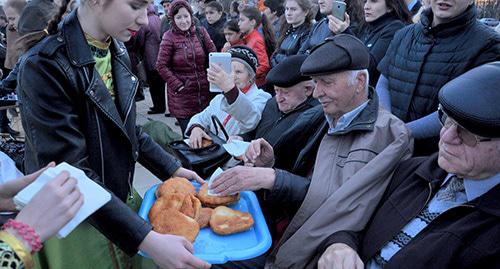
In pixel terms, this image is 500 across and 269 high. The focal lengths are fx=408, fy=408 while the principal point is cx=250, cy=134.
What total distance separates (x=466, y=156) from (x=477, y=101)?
213mm

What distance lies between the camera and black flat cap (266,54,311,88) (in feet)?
8.50

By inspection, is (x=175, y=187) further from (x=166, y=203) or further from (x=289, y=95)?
(x=289, y=95)

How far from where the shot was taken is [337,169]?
1924 mm

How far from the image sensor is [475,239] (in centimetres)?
141

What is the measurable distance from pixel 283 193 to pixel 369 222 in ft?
1.35

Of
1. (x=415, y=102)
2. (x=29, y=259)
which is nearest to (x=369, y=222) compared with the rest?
(x=415, y=102)

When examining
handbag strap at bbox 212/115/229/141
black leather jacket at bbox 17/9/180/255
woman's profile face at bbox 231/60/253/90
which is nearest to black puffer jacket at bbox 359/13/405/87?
woman's profile face at bbox 231/60/253/90

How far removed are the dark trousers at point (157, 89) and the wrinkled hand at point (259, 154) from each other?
5144mm

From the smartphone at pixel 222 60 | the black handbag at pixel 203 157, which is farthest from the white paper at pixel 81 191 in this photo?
the smartphone at pixel 222 60

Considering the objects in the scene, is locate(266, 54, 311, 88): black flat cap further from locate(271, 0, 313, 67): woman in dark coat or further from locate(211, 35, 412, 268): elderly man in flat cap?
locate(271, 0, 313, 67): woman in dark coat

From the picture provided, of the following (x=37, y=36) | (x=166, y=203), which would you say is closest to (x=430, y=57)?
(x=166, y=203)

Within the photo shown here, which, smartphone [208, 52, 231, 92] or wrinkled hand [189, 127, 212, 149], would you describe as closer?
wrinkled hand [189, 127, 212, 149]

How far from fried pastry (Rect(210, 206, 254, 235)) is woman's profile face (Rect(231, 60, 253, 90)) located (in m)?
1.84

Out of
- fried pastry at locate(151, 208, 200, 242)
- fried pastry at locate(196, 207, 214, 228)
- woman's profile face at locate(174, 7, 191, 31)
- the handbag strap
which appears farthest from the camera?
woman's profile face at locate(174, 7, 191, 31)
